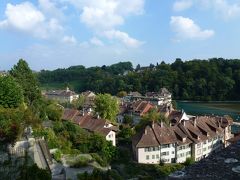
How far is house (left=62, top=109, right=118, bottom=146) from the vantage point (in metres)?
36.9

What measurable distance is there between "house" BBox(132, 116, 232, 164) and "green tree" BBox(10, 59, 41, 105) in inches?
434

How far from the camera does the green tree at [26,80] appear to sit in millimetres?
35219

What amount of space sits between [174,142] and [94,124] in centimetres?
935

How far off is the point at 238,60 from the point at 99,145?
98.0 metres

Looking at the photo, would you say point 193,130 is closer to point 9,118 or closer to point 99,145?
point 99,145

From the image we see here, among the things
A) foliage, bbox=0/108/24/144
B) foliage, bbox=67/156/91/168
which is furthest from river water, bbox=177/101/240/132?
foliage, bbox=0/108/24/144

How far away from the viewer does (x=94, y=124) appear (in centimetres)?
3978

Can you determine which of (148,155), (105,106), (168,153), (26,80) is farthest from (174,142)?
(26,80)

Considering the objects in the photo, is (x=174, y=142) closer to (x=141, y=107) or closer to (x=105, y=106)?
(x=105, y=106)

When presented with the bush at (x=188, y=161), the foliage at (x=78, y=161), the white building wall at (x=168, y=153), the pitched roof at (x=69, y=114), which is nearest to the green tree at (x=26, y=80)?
the pitched roof at (x=69, y=114)

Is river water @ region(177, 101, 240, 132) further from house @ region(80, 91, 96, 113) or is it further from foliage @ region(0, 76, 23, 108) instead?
foliage @ region(0, 76, 23, 108)

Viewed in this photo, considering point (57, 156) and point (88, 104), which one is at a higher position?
point (88, 104)

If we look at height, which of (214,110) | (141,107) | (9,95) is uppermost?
(9,95)

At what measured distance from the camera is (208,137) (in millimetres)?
39500
